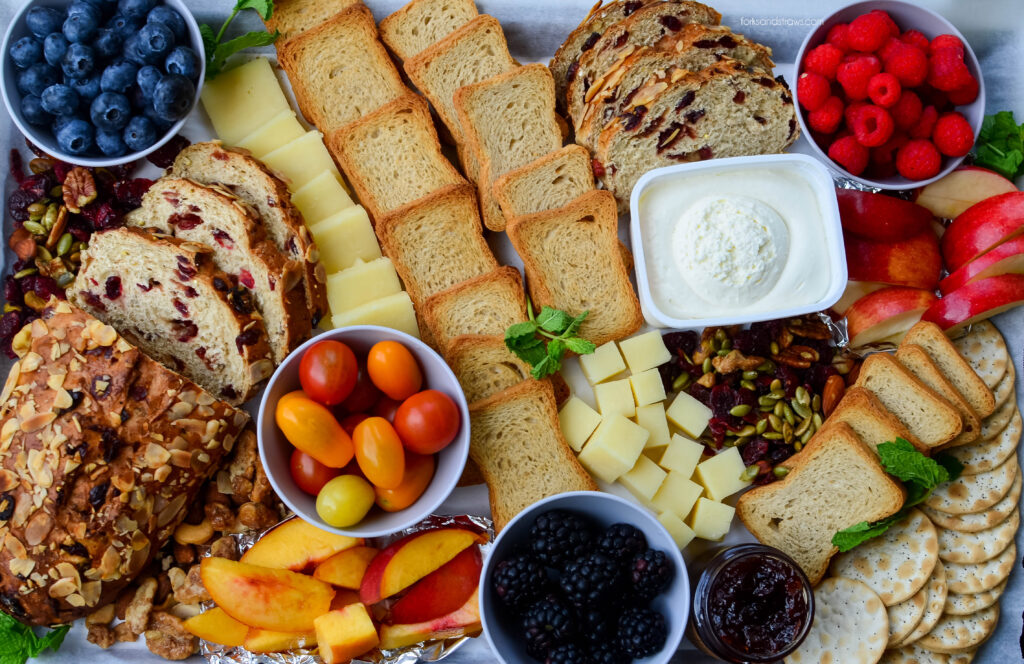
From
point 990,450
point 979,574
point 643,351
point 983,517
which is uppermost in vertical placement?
point 643,351

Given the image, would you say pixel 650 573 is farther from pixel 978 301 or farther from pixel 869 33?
pixel 869 33

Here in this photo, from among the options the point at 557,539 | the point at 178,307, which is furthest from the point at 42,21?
the point at 557,539

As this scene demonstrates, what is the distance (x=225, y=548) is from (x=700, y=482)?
52.8 inches

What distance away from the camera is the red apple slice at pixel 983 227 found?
7.33 ft

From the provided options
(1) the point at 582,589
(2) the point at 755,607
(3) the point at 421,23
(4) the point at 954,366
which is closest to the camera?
(1) the point at 582,589

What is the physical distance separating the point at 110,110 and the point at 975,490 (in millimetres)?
2510

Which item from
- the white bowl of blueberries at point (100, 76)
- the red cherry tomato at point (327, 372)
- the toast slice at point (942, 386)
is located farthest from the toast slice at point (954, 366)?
the white bowl of blueberries at point (100, 76)

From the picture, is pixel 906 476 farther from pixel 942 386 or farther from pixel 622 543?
pixel 622 543

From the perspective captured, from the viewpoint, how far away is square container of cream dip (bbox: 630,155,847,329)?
2.13m

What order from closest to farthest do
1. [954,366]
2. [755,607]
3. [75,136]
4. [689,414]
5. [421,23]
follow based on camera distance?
1. [755,607]
2. [75,136]
3. [954,366]
4. [689,414]
5. [421,23]

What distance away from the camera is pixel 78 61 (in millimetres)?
2035

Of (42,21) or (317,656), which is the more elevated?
(42,21)

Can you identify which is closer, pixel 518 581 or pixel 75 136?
pixel 518 581

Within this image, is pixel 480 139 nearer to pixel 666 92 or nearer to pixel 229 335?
pixel 666 92
